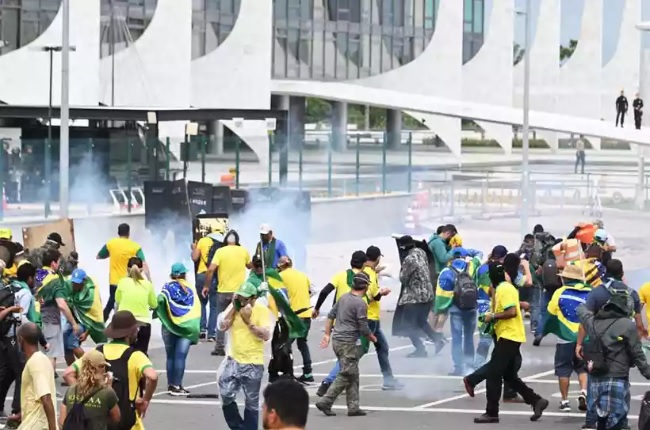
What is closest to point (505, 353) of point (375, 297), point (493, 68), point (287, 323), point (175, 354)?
point (375, 297)

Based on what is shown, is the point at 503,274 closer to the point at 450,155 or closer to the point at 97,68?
the point at 97,68

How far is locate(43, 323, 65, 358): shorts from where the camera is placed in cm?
1587

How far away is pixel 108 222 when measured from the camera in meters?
31.4

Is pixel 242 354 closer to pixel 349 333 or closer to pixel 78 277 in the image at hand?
pixel 349 333

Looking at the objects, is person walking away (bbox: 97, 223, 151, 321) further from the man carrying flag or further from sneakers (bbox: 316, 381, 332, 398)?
sneakers (bbox: 316, 381, 332, 398)

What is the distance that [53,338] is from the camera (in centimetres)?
1595

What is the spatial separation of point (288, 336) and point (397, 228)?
79.8ft

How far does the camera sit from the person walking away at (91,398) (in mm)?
9352

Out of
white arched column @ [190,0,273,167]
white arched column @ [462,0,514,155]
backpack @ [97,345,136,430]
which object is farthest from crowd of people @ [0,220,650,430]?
white arched column @ [462,0,514,155]

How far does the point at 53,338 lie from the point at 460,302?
14.1ft

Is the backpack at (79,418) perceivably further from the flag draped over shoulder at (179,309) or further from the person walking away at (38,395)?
the flag draped over shoulder at (179,309)

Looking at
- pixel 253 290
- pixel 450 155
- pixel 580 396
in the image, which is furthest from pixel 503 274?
pixel 450 155

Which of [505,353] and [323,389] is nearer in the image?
[505,353]

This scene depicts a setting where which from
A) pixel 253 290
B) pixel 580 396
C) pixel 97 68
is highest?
pixel 97 68
